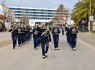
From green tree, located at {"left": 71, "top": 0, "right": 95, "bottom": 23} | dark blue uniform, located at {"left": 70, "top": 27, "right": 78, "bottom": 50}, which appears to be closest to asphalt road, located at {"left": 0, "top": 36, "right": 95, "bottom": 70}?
dark blue uniform, located at {"left": 70, "top": 27, "right": 78, "bottom": 50}

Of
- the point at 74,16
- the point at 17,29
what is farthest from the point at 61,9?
the point at 17,29

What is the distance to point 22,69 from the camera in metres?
13.1

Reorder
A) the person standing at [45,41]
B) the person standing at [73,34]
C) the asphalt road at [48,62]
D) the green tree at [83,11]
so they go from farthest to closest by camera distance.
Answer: the green tree at [83,11], the person standing at [73,34], the person standing at [45,41], the asphalt road at [48,62]

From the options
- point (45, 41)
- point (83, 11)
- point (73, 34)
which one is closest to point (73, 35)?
point (73, 34)

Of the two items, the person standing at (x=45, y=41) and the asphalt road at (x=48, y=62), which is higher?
the person standing at (x=45, y=41)

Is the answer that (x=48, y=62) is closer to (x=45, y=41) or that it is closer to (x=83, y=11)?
(x=45, y=41)

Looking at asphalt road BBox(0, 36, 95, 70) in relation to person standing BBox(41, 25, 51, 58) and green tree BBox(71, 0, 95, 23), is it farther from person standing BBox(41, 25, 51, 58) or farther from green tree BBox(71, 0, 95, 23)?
green tree BBox(71, 0, 95, 23)

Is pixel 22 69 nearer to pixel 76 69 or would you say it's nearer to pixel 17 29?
pixel 76 69

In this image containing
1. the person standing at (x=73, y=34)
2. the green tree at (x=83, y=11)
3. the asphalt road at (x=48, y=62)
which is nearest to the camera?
the asphalt road at (x=48, y=62)

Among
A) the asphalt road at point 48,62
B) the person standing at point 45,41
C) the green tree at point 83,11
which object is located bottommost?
the asphalt road at point 48,62

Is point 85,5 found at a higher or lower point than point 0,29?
higher

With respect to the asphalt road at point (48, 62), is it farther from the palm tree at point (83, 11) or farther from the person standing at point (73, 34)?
the palm tree at point (83, 11)

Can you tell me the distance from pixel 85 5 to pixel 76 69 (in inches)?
2676

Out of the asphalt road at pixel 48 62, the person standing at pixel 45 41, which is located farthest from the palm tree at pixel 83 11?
the person standing at pixel 45 41
